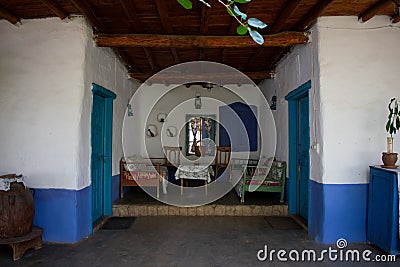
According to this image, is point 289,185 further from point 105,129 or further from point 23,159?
point 23,159

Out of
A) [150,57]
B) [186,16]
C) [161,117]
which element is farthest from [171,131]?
[186,16]

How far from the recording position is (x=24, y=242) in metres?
3.56

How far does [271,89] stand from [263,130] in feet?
3.48

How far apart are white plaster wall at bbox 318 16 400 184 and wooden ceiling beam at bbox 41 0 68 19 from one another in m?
3.08

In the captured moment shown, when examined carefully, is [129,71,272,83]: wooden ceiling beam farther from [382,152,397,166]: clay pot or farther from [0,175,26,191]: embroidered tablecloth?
[0,175,26,191]: embroidered tablecloth

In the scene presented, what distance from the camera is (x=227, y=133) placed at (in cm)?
801

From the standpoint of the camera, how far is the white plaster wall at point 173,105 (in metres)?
7.81

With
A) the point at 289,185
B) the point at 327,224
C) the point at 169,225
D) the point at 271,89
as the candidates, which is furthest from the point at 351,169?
the point at 271,89

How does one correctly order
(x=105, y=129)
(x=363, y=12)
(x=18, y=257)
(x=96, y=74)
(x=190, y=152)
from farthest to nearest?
1. (x=190, y=152)
2. (x=105, y=129)
3. (x=96, y=74)
4. (x=363, y=12)
5. (x=18, y=257)

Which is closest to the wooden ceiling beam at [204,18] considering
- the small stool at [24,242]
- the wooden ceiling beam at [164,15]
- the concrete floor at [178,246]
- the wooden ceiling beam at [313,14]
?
the wooden ceiling beam at [164,15]

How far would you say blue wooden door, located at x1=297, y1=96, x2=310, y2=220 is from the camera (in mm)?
4874

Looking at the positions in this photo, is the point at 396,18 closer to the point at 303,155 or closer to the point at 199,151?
the point at 303,155

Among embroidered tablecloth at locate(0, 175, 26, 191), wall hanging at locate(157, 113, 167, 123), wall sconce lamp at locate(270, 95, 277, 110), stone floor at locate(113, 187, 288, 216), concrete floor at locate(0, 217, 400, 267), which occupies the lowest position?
concrete floor at locate(0, 217, 400, 267)

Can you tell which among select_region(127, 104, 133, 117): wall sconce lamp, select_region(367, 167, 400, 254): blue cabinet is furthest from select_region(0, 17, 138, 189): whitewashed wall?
select_region(367, 167, 400, 254): blue cabinet
